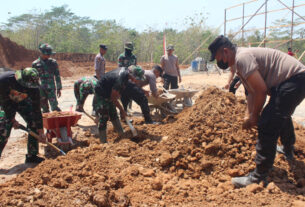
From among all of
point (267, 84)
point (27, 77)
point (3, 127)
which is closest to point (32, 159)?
point (3, 127)

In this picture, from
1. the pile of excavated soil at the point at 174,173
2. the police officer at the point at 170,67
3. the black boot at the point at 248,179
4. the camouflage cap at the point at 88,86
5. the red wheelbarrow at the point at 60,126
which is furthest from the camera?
the police officer at the point at 170,67

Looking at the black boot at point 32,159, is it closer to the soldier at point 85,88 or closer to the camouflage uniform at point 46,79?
the soldier at point 85,88

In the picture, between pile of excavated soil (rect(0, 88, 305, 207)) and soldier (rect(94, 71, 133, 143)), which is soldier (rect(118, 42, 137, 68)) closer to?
soldier (rect(94, 71, 133, 143))

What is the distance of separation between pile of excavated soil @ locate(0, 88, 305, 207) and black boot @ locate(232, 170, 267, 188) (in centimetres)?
8

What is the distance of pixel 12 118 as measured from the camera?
3600 millimetres

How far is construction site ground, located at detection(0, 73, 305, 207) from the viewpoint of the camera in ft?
7.91

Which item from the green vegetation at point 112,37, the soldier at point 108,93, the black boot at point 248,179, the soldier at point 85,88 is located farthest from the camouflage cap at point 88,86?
the green vegetation at point 112,37

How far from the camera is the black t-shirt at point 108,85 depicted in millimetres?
3985

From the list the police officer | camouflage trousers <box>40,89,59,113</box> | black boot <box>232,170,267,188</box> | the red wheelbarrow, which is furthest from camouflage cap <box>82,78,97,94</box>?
black boot <box>232,170,267,188</box>

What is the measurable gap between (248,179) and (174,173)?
2.82 feet

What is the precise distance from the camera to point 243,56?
2.44m

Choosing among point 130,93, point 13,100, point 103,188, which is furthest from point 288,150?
point 13,100

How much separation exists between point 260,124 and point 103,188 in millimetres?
1664

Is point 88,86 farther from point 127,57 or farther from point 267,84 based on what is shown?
point 267,84
